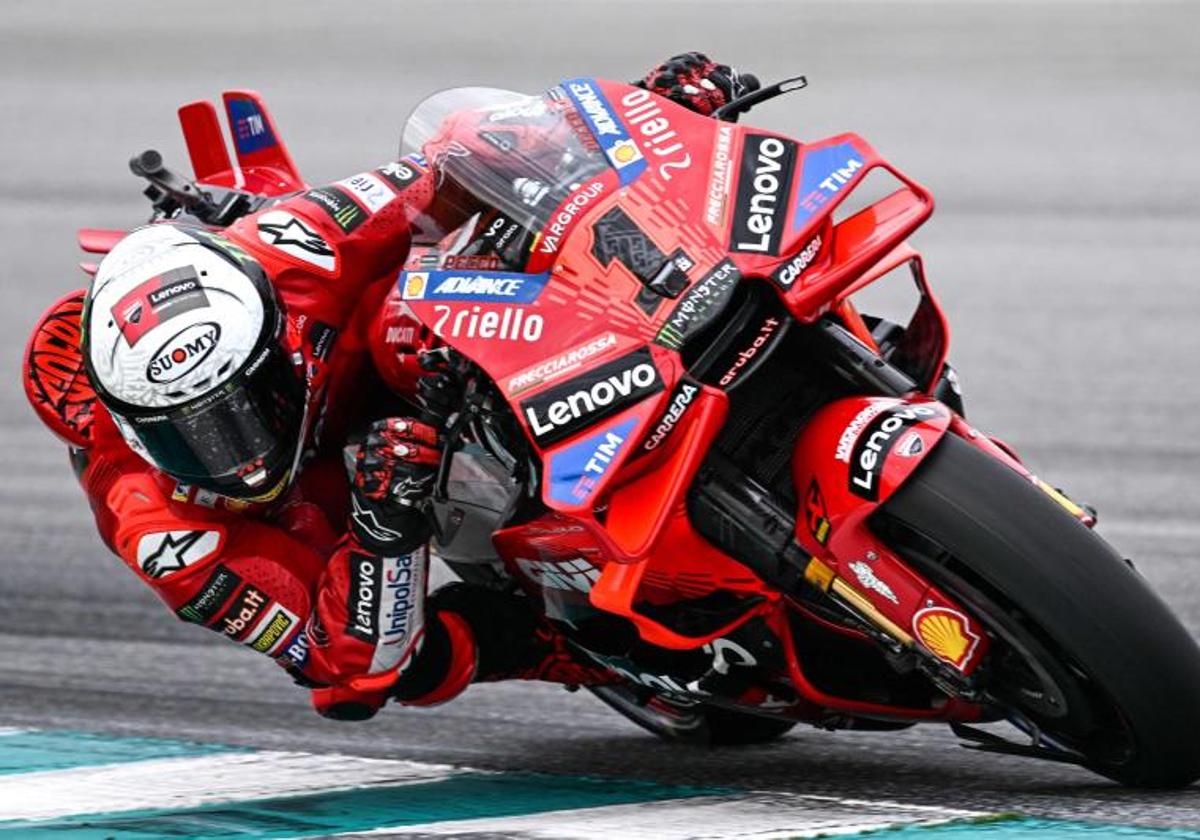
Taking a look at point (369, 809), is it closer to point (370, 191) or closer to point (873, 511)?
point (873, 511)

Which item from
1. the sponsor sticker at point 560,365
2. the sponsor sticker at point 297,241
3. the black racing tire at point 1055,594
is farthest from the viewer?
the sponsor sticker at point 297,241

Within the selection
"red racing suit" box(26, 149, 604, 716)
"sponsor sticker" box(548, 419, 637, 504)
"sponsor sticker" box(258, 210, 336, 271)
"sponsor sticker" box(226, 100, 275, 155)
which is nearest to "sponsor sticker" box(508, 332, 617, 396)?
"sponsor sticker" box(548, 419, 637, 504)

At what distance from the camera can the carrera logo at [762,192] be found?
12.5 ft

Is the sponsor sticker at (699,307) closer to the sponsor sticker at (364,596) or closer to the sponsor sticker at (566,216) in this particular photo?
the sponsor sticker at (566,216)

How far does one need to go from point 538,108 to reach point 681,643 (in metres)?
1.04

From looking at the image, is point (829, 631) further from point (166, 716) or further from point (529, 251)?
point (166, 716)

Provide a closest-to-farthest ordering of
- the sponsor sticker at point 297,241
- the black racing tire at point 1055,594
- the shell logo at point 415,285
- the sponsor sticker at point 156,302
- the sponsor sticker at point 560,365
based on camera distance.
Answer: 1. the black racing tire at point 1055,594
2. the sponsor sticker at point 560,365
3. the shell logo at point 415,285
4. the sponsor sticker at point 156,302
5. the sponsor sticker at point 297,241

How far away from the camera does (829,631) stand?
4.14 meters

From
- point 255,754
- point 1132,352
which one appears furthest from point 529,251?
point 1132,352

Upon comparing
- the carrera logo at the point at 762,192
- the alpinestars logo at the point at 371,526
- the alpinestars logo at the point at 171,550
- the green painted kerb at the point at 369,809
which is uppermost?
the carrera logo at the point at 762,192

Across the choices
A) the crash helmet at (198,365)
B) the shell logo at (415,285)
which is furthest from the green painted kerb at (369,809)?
the shell logo at (415,285)

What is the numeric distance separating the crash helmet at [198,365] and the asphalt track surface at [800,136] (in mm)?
1058

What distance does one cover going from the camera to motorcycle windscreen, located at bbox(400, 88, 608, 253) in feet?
13.1

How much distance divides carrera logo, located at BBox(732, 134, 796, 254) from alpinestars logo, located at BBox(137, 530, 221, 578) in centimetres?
138
